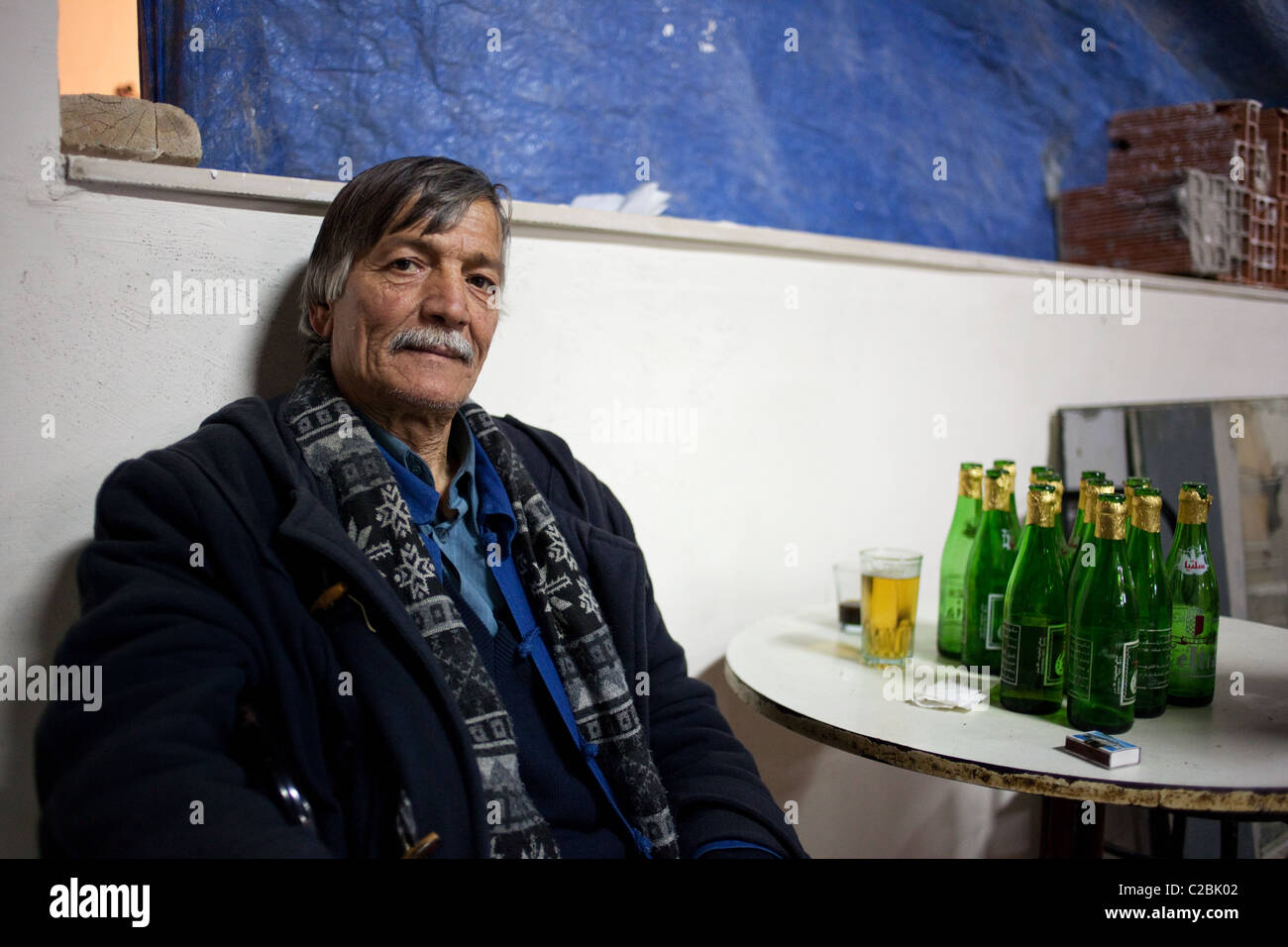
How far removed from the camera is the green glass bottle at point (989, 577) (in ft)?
4.49

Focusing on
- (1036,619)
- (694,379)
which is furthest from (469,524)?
(1036,619)

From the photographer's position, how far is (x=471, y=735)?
3.43ft

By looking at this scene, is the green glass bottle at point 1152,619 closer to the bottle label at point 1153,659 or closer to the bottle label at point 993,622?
the bottle label at point 1153,659

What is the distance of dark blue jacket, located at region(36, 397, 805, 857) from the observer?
2.62ft

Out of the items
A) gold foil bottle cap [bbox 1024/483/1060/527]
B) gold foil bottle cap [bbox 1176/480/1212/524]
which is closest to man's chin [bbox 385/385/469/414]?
gold foil bottle cap [bbox 1024/483/1060/527]

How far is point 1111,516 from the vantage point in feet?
3.65

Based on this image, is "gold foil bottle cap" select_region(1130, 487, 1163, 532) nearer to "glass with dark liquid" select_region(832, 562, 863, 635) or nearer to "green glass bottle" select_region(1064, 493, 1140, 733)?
"green glass bottle" select_region(1064, 493, 1140, 733)

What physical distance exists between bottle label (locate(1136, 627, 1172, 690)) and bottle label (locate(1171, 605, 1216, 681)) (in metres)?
0.09

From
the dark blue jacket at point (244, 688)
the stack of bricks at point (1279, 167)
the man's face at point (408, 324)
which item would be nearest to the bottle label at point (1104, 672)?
the dark blue jacket at point (244, 688)

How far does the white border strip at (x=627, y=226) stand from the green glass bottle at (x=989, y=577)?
699 mm

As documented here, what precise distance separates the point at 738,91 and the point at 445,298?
3.73 ft

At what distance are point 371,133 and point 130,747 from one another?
1114mm

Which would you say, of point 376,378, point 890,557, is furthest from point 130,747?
point 890,557

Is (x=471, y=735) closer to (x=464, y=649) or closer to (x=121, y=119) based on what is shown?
(x=464, y=649)
